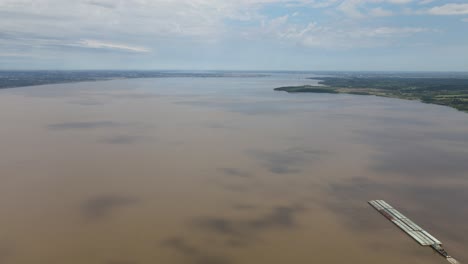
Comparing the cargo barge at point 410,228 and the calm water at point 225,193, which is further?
the calm water at point 225,193

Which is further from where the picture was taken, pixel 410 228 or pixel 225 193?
pixel 225 193

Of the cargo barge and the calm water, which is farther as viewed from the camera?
the calm water

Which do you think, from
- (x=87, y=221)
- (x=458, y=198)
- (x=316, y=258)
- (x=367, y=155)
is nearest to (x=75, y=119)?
(x=87, y=221)

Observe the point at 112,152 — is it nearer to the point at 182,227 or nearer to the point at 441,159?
the point at 182,227

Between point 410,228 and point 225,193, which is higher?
point 225,193
